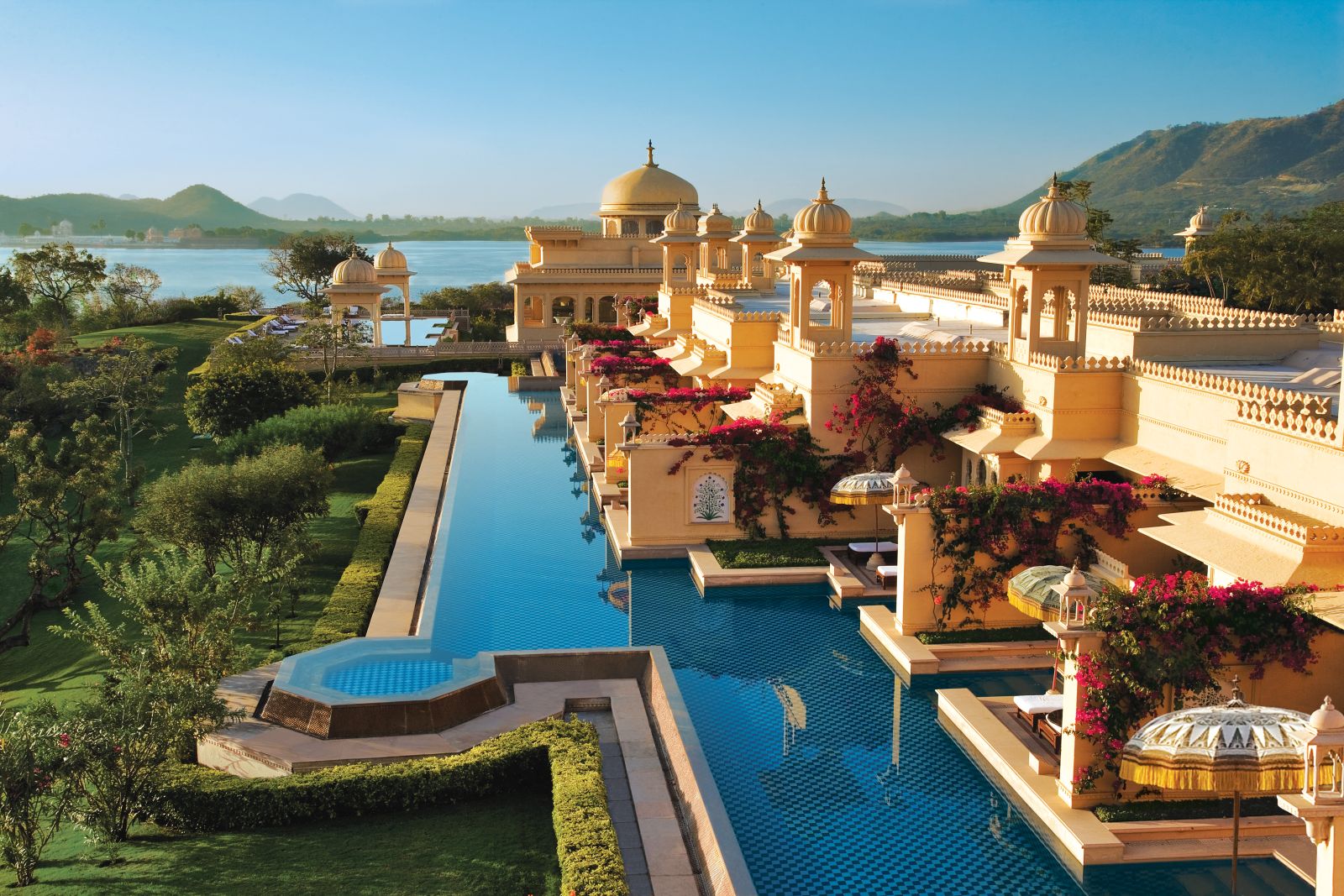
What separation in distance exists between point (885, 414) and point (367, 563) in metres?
7.68

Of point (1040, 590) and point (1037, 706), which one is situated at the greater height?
point (1040, 590)

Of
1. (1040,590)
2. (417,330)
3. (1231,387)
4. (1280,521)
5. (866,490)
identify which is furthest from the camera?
(417,330)

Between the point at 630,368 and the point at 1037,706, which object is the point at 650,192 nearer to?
the point at 630,368

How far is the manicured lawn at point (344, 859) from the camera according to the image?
7.94 metres

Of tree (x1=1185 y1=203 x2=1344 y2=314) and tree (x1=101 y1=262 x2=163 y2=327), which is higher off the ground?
tree (x1=1185 y1=203 x2=1344 y2=314)

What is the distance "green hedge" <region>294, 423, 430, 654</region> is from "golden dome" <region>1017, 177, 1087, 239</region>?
9.76 meters

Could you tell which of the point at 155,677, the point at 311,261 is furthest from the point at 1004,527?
the point at 311,261

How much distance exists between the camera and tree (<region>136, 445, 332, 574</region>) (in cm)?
1468

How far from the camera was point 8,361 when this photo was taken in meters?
28.7

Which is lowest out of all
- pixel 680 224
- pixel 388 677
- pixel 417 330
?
pixel 388 677

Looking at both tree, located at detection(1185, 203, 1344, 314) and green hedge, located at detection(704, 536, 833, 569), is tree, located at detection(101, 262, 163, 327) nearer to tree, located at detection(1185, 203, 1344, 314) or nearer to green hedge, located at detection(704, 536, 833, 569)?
green hedge, located at detection(704, 536, 833, 569)

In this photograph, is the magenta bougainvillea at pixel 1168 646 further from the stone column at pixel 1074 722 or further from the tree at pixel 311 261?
the tree at pixel 311 261

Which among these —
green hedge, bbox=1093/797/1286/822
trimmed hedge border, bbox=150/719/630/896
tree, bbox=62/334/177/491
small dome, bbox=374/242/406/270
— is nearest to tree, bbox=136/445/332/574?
trimmed hedge border, bbox=150/719/630/896

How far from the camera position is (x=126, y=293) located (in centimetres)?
4991
